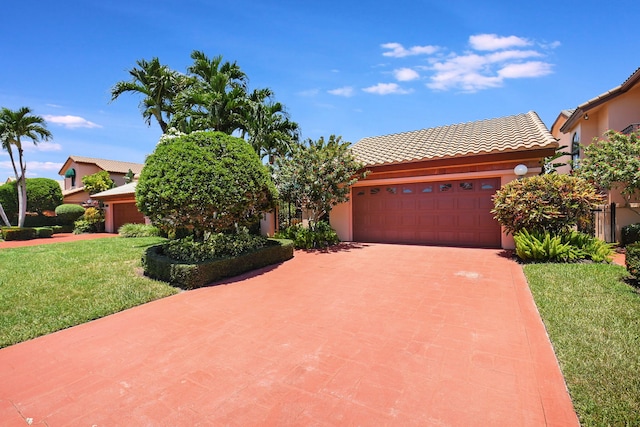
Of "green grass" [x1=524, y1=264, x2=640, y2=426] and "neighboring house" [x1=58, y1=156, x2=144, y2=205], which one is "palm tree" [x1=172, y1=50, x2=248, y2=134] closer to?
"green grass" [x1=524, y1=264, x2=640, y2=426]

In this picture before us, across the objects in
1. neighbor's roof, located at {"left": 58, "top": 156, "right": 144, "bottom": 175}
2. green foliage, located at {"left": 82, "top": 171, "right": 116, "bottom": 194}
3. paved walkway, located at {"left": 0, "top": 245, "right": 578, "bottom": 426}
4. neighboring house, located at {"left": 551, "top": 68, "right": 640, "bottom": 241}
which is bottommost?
paved walkway, located at {"left": 0, "top": 245, "right": 578, "bottom": 426}

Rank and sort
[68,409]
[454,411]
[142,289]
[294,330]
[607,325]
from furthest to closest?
1. [142,289]
2. [294,330]
3. [607,325]
4. [68,409]
5. [454,411]

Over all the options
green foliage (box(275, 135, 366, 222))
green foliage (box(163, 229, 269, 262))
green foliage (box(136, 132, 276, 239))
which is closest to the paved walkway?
green foliage (box(163, 229, 269, 262))

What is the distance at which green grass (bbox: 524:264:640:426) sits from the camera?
2.59m

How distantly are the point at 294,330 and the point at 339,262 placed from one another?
15.3ft

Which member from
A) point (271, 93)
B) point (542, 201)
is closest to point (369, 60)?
point (271, 93)

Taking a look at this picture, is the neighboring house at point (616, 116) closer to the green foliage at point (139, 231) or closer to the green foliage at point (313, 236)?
the green foliage at point (313, 236)

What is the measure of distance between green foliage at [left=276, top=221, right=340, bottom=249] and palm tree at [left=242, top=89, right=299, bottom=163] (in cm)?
394

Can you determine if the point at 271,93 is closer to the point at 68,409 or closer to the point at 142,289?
the point at 142,289

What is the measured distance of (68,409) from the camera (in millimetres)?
2865

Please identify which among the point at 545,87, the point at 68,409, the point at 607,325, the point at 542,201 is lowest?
the point at 68,409

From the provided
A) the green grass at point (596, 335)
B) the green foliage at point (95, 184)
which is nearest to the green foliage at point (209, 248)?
the green grass at point (596, 335)

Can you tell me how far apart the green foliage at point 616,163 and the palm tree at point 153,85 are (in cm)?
1749

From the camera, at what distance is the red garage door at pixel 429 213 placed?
34.8 feet
